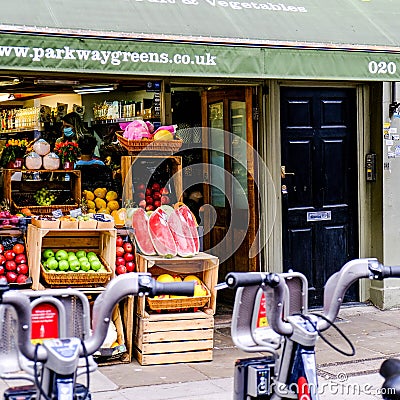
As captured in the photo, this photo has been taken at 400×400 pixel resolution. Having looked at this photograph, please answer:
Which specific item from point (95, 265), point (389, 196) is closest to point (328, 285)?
point (95, 265)

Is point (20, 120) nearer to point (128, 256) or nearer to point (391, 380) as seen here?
point (128, 256)

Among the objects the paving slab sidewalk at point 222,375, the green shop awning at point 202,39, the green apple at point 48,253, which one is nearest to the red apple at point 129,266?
the green apple at point 48,253

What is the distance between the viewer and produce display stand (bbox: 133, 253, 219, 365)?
23.6 ft

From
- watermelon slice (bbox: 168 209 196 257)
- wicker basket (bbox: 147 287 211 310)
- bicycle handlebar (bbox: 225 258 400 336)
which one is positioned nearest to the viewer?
bicycle handlebar (bbox: 225 258 400 336)

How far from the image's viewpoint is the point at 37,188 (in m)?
8.49

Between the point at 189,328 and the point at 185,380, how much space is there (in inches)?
24.1

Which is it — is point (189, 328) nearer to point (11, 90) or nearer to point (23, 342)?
point (11, 90)

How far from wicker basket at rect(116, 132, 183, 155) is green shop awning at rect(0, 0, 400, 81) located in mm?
1093

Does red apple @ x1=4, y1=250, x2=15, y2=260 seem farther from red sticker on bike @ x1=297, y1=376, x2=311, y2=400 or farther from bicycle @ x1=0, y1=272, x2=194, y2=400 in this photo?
red sticker on bike @ x1=297, y1=376, x2=311, y2=400

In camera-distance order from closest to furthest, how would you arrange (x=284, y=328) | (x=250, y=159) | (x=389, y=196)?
(x=284, y=328), (x=250, y=159), (x=389, y=196)

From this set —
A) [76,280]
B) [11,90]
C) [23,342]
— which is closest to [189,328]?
[76,280]

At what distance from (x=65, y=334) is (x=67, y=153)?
497 centimetres

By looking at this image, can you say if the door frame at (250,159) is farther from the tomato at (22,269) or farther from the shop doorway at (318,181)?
the tomato at (22,269)

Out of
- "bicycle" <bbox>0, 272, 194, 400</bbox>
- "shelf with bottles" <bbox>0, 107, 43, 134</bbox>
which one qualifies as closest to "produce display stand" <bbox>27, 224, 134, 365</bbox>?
"shelf with bottles" <bbox>0, 107, 43, 134</bbox>
